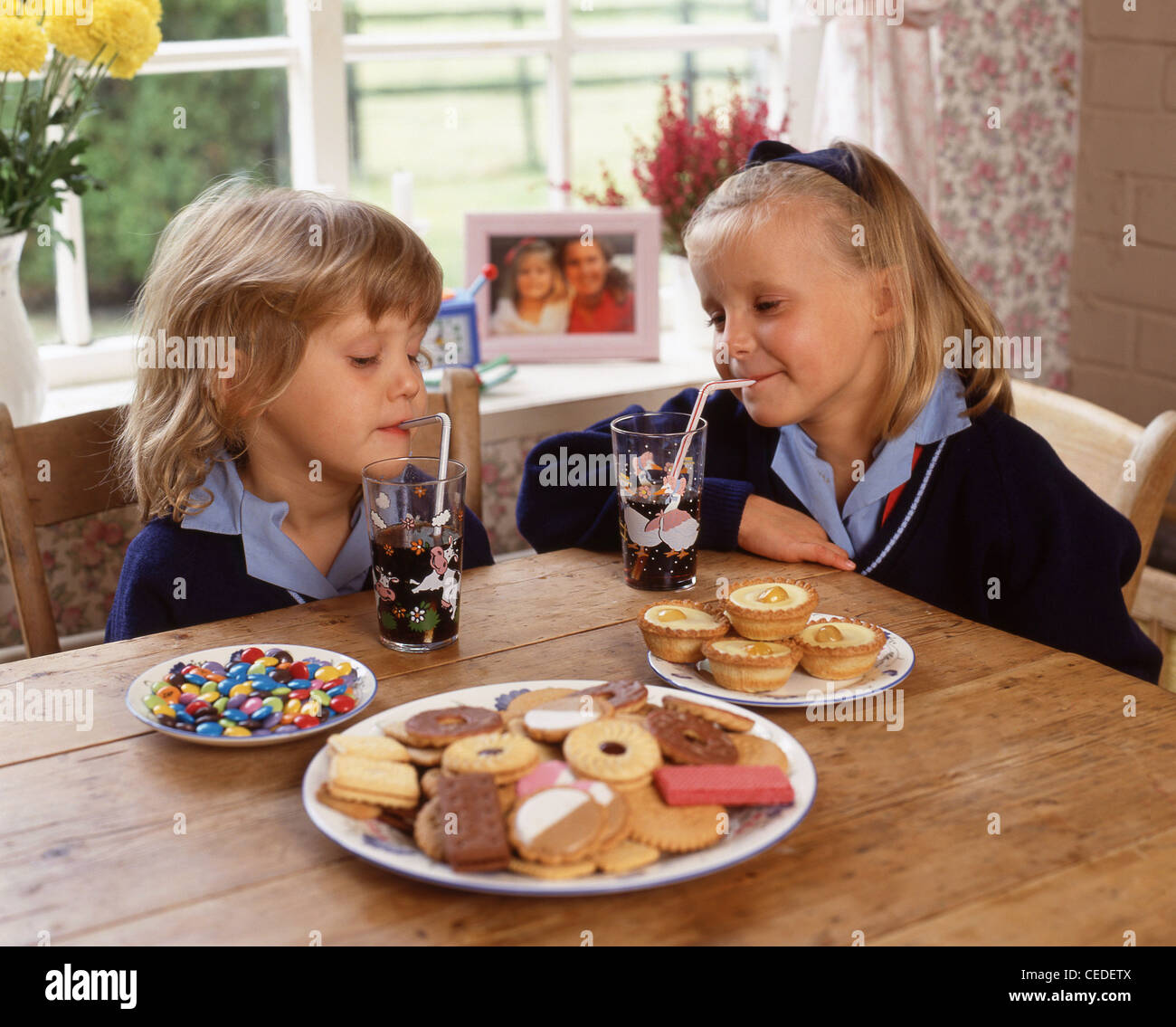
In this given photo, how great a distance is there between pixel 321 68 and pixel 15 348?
2.67ft

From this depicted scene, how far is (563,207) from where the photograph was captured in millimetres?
2684

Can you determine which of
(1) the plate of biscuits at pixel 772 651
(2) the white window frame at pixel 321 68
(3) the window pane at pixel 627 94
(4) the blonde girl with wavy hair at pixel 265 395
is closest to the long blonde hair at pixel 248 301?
(4) the blonde girl with wavy hair at pixel 265 395

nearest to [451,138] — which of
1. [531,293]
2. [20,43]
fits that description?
[531,293]

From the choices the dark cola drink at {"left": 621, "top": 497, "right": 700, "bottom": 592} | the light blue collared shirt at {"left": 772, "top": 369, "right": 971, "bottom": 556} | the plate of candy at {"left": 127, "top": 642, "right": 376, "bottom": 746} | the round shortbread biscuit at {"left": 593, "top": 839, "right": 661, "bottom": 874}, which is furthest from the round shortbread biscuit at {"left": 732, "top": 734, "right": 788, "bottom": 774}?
the light blue collared shirt at {"left": 772, "top": 369, "right": 971, "bottom": 556}

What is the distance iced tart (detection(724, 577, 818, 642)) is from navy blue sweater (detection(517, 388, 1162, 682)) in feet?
1.08

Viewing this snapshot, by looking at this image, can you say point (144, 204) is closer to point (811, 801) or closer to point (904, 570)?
point (904, 570)

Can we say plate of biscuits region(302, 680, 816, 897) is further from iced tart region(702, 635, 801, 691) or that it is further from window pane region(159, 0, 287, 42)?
window pane region(159, 0, 287, 42)

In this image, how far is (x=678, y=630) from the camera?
1072mm

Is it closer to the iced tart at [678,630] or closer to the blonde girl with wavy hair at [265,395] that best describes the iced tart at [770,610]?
the iced tart at [678,630]

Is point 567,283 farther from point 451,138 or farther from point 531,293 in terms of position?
point 451,138

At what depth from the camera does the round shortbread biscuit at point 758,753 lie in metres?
0.88

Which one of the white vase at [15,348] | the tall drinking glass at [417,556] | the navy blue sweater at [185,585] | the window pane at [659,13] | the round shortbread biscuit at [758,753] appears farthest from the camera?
the window pane at [659,13]
